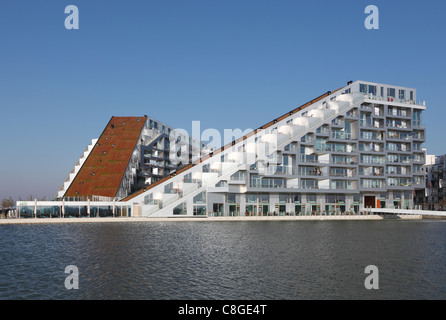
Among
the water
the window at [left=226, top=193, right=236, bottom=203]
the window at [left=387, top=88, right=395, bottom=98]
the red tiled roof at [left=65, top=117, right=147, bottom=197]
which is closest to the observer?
the water

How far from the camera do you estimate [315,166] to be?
3674 inches

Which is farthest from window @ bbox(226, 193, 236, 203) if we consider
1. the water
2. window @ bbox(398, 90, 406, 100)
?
window @ bbox(398, 90, 406, 100)

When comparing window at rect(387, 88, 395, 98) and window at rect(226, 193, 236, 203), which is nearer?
window at rect(226, 193, 236, 203)

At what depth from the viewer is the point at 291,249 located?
3888 centimetres

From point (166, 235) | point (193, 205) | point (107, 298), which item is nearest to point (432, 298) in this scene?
point (107, 298)

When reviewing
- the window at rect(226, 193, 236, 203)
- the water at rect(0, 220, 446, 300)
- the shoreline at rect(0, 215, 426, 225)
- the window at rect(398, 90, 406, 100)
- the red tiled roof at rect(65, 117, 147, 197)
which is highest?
the window at rect(398, 90, 406, 100)

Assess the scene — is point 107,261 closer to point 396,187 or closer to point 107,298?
point 107,298

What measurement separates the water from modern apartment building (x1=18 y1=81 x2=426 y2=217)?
36.8 m

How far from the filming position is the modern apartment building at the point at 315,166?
83812 millimetres

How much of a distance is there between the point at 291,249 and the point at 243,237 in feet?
37.9

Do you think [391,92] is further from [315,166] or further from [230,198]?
[230,198]

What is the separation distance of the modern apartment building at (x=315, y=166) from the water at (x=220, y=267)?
36.8 metres

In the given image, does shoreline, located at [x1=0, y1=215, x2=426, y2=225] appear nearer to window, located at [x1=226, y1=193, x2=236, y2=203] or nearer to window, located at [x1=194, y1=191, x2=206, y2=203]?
window, located at [x1=194, y1=191, x2=206, y2=203]

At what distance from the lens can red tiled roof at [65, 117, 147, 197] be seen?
299ft
